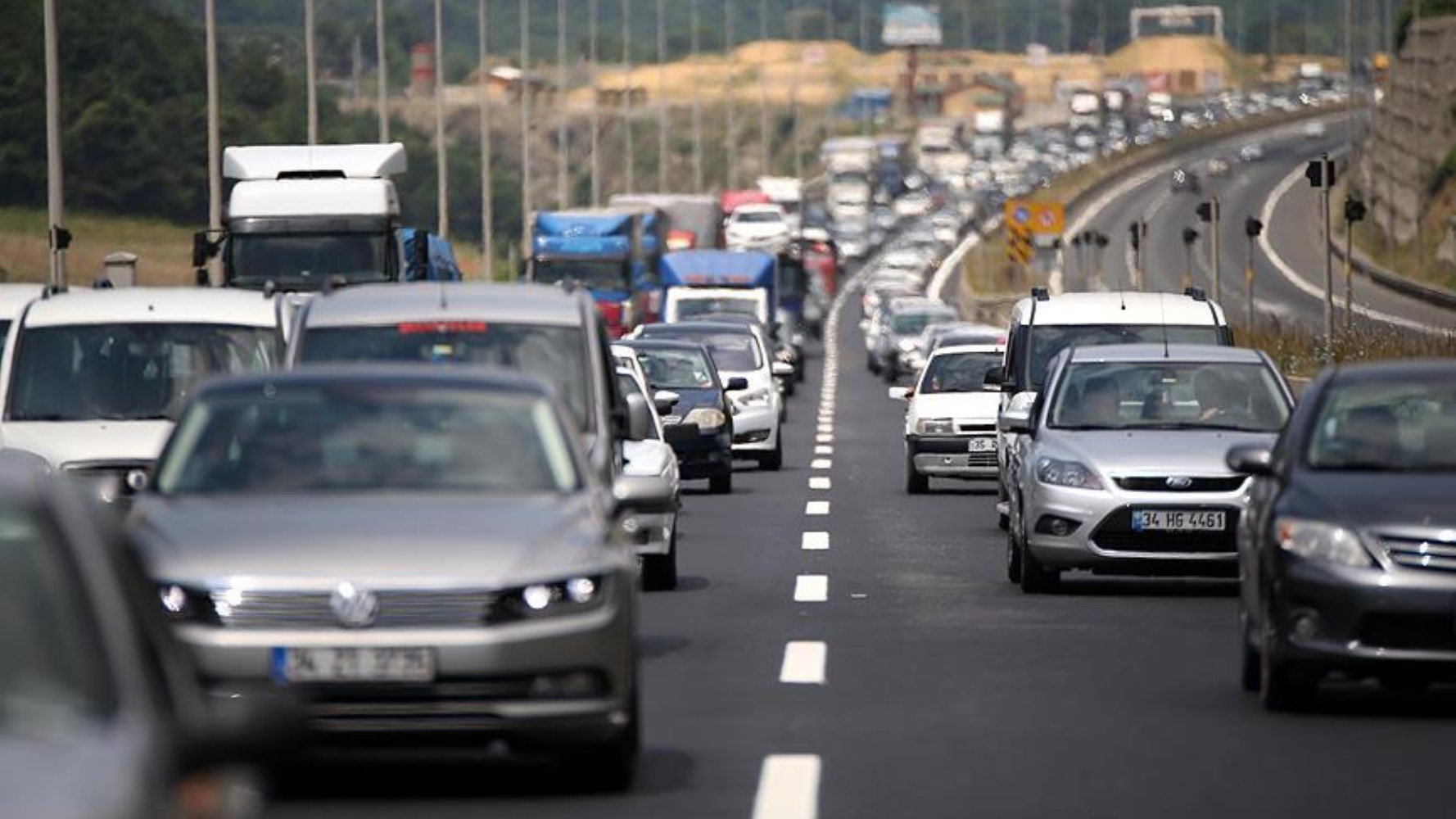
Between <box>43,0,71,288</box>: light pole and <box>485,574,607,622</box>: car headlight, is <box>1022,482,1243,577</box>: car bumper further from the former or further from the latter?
<box>43,0,71,288</box>: light pole

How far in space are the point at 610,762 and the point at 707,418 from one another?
19.9 metres

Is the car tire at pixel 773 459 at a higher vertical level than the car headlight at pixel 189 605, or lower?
lower

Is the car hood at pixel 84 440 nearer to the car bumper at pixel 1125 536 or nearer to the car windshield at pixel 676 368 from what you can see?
the car bumper at pixel 1125 536

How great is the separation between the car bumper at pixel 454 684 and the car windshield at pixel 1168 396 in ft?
34.7

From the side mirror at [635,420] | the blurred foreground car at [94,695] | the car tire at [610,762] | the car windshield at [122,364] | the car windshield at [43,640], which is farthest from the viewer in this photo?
the car windshield at [122,364]

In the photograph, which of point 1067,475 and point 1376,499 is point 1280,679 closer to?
point 1376,499

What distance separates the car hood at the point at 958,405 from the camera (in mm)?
32562

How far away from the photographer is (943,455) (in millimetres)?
32312

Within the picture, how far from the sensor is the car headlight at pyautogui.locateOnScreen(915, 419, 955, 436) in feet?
106

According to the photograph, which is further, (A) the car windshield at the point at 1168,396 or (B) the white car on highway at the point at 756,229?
(B) the white car on highway at the point at 756,229

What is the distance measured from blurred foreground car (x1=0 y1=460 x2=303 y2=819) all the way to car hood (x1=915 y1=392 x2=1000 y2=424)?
26.4 meters

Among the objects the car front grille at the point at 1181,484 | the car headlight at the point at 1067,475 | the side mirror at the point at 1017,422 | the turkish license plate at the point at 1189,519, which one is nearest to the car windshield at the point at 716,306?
the side mirror at the point at 1017,422

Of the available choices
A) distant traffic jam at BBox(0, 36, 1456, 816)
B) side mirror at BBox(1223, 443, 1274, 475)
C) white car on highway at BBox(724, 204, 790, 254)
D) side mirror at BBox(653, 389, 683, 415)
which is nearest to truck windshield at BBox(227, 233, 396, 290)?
distant traffic jam at BBox(0, 36, 1456, 816)

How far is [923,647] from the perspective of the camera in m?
16.8
